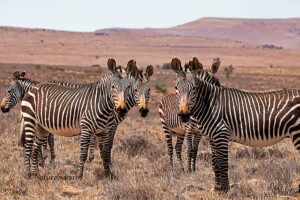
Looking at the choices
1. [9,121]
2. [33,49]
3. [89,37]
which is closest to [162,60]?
[33,49]

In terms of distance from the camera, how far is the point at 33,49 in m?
119

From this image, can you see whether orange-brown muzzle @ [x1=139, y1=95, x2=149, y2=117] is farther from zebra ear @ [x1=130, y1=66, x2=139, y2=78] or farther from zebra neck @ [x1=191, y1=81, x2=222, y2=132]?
zebra neck @ [x1=191, y1=81, x2=222, y2=132]

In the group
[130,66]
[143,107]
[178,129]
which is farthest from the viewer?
[178,129]

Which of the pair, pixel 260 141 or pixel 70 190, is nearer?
pixel 260 141

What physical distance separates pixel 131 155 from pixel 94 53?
11238 centimetres

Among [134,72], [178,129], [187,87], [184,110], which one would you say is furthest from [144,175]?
[187,87]

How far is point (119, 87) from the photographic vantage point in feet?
25.5

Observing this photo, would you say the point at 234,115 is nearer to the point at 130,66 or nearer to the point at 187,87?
the point at 187,87

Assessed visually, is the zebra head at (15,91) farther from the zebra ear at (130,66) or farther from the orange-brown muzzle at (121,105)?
the orange-brown muzzle at (121,105)

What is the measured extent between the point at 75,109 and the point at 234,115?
3.23 meters

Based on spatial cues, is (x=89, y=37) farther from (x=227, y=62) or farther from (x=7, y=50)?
(x=227, y=62)

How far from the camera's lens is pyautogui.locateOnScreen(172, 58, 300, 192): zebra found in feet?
22.2

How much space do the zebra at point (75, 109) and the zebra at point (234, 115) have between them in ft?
4.56

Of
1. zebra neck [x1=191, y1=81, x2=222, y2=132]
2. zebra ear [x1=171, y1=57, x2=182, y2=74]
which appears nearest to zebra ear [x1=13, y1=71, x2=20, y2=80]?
zebra ear [x1=171, y1=57, x2=182, y2=74]
